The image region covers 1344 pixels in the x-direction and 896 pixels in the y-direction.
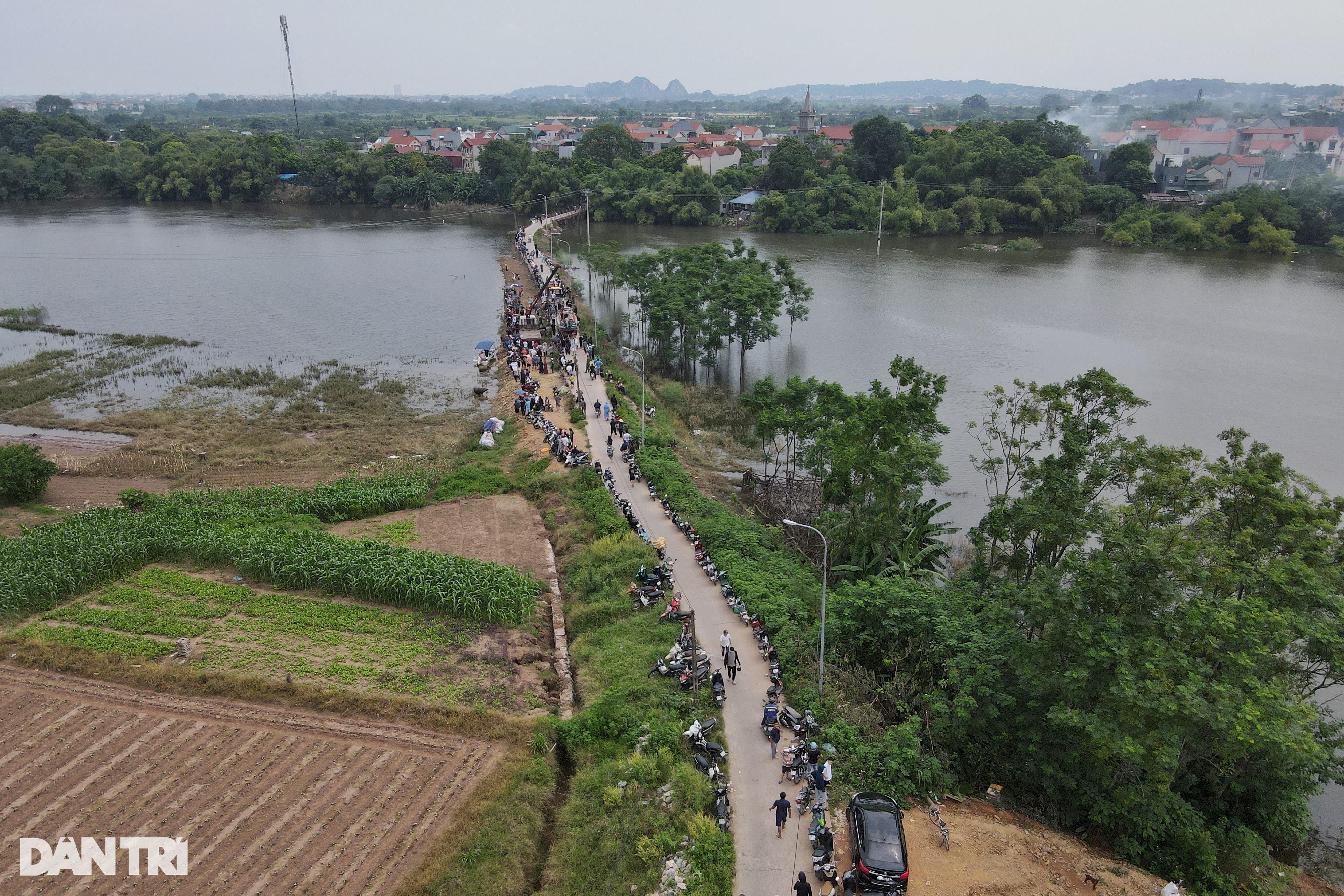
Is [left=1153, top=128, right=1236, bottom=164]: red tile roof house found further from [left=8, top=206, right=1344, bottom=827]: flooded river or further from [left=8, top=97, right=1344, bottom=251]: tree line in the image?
[left=8, top=206, right=1344, bottom=827]: flooded river

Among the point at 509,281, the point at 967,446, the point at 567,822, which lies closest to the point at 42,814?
the point at 567,822

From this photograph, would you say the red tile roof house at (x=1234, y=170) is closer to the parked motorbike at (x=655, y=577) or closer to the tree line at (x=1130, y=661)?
the tree line at (x=1130, y=661)

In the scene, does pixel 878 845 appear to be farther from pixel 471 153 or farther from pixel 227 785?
pixel 471 153

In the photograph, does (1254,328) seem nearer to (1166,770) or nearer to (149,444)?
(1166,770)

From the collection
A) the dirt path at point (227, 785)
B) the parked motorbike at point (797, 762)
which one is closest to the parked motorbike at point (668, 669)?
the parked motorbike at point (797, 762)

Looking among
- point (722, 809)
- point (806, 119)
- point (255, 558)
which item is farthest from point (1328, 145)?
point (255, 558)

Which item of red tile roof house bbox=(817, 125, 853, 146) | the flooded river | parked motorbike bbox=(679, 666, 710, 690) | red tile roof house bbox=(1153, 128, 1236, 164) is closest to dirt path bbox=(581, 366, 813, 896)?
parked motorbike bbox=(679, 666, 710, 690)
